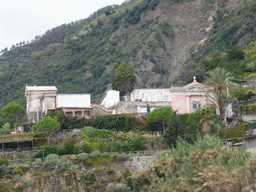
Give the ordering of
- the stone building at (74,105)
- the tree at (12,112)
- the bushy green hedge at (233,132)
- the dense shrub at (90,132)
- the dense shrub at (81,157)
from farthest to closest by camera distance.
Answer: the tree at (12,112) < the stone building at (74,105) < the dense shrub at (90,132) < the bushy green hedge at (233,132) < the dense shrub at (81,157)

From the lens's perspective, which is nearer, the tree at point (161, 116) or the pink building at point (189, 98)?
the tree at point (161, 116)

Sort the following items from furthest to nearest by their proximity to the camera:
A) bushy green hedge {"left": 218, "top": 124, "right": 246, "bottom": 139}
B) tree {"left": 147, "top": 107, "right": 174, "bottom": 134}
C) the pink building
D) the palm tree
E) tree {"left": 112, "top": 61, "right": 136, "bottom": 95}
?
tree {"left": 112, "top": 61, "right": 136, "bottom": 95}
the pink building
tree {"left": 147, "top": 107, "right": 174, "bottom": 134}
the palm tree
bushy green hedge {"left": 218, "top": 124, "right": 246, "bottom": 139}

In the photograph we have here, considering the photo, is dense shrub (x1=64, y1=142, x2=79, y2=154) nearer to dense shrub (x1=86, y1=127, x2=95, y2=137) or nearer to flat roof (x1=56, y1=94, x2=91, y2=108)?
dense shrub (x1=86, y1=127, x2=95, y2=137)

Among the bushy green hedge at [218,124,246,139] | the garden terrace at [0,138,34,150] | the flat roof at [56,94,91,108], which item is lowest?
the garden terrace at [0,138,34,150]

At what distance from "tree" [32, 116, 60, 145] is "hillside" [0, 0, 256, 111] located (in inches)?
1635

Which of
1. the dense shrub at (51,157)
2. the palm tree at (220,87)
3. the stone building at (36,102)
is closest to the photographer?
the dense shrub at (51,157)

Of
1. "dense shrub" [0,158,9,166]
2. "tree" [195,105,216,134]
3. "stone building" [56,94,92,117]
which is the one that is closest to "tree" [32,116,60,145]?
"dense shrub" [0,158,9,166]

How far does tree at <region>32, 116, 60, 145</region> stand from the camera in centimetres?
4653

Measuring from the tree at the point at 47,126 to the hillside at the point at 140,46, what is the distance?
136ft

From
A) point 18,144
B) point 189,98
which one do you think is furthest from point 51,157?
point 189,98

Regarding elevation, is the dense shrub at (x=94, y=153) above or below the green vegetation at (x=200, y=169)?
above

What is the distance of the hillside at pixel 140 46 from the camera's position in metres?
97.9

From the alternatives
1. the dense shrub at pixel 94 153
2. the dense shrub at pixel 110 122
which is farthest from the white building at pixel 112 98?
the dense shrub at pixel 94 153

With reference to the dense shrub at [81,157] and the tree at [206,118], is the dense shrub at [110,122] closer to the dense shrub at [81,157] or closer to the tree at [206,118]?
the dense shrub at [81,157]
